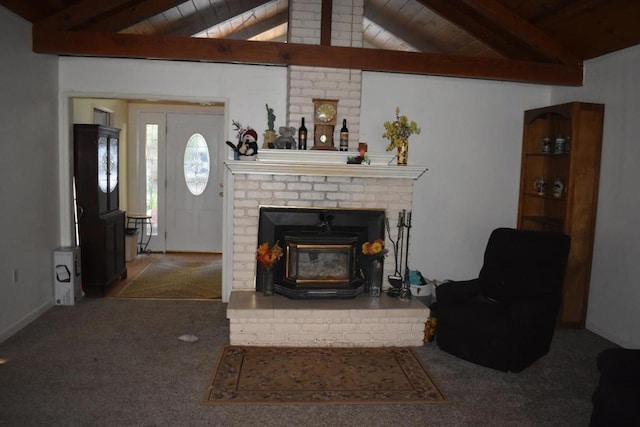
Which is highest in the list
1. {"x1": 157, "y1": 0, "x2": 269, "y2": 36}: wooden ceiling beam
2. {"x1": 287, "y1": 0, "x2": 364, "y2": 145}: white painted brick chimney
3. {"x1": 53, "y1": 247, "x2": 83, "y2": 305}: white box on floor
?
{"x1": 157, "y1": 0, "x2": 269, "y2": 36}: wooden ceiling beam

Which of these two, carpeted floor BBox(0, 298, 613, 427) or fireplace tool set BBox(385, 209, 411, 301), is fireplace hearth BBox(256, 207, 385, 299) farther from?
carpeted floor BBox(0, 298, 613, 427)

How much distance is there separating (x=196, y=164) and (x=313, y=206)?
11.5ft

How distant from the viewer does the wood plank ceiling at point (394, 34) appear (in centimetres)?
440

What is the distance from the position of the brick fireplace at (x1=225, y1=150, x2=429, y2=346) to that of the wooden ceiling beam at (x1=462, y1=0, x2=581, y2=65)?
1.56m

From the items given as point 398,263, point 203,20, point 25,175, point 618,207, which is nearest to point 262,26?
point 203,20

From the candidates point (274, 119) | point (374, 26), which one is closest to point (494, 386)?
point (274, 119)

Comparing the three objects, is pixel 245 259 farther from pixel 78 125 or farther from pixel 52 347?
pixel 78 125

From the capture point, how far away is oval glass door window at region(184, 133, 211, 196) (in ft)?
24.7

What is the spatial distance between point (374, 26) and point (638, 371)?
412cm

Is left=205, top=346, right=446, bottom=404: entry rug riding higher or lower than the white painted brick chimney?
lower

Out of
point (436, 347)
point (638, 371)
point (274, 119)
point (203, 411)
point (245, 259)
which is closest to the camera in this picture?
point (638, 371)

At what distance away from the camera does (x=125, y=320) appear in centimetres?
452

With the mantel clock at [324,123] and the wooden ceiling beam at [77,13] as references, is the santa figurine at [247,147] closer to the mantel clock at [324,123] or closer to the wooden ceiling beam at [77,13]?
the mantel clock at [324,123]

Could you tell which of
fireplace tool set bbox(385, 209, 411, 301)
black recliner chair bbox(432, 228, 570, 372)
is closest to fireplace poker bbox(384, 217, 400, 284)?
fireplace tool set bbox(385, 209, 411, 301)
